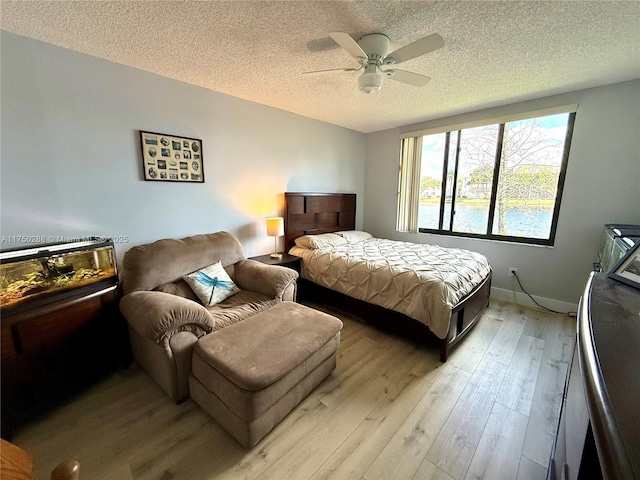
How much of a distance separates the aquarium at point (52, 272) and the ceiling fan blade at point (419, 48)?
7.91 feet

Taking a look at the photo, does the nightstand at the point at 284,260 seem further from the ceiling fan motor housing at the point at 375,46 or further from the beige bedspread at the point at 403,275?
the ceiling fan motor housing at the point at 375,46

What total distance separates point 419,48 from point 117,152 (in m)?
2.40

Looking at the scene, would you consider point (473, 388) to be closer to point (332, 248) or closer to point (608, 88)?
point (332, 248)

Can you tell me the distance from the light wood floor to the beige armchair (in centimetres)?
27

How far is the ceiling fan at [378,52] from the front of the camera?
1.51 metres

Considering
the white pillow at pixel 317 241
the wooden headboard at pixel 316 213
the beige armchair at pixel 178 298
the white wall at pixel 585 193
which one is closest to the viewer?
the beige armchair at pixel 178 298

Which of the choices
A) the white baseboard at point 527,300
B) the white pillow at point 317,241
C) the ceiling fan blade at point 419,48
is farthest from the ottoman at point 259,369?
the white baseboard at point 527,300

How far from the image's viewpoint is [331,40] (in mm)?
1770

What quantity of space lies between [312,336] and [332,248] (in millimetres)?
1688

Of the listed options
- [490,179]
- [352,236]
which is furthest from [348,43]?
[490,179]

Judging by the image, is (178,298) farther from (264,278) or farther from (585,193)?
(585,193)

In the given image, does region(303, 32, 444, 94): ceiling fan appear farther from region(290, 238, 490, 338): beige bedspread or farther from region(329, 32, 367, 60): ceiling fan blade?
region(290, 238, 490, 338): beige bedspread

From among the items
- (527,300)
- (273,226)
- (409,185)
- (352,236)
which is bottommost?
(527,300)

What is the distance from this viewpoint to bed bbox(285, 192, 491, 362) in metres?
2.14
